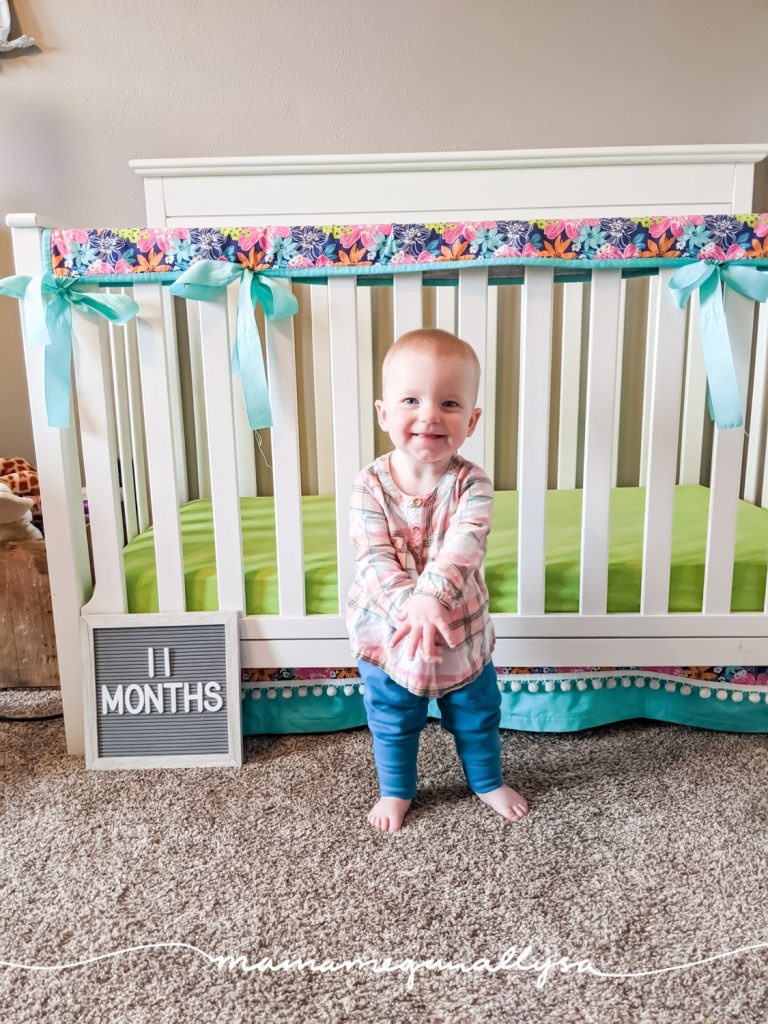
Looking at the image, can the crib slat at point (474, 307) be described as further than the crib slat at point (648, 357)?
No

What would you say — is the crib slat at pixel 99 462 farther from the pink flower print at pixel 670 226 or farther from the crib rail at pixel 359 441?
the pink flower print at pixel 670 226

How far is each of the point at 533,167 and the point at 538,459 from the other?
0.85m

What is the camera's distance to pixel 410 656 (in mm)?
898

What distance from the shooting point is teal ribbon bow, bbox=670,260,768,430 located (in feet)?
3.24

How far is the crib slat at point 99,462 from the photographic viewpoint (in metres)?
1.04

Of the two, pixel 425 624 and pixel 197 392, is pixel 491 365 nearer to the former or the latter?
pixel 197 392

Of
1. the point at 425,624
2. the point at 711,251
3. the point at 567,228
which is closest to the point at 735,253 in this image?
the point at 711,251

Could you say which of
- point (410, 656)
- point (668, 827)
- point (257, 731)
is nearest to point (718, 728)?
point (668, 827)

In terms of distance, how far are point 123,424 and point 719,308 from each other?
103cm

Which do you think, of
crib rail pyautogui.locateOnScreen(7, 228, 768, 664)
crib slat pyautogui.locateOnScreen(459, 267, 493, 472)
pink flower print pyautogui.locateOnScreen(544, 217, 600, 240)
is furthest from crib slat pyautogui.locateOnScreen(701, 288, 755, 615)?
crib slat pyautogui.locateOnScreen(459, 267, 493, 472)

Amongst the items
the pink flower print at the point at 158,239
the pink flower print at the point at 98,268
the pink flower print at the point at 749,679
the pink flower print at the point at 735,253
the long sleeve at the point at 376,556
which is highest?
the pink flower print at the point at 158,239

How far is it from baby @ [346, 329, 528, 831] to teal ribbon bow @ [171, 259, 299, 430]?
18 cm

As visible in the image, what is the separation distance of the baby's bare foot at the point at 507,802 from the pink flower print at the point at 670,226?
0.78m

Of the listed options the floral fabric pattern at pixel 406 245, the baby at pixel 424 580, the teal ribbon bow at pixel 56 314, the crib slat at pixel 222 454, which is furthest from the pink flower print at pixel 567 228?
the teal ribbon bow at pixel 56 314
